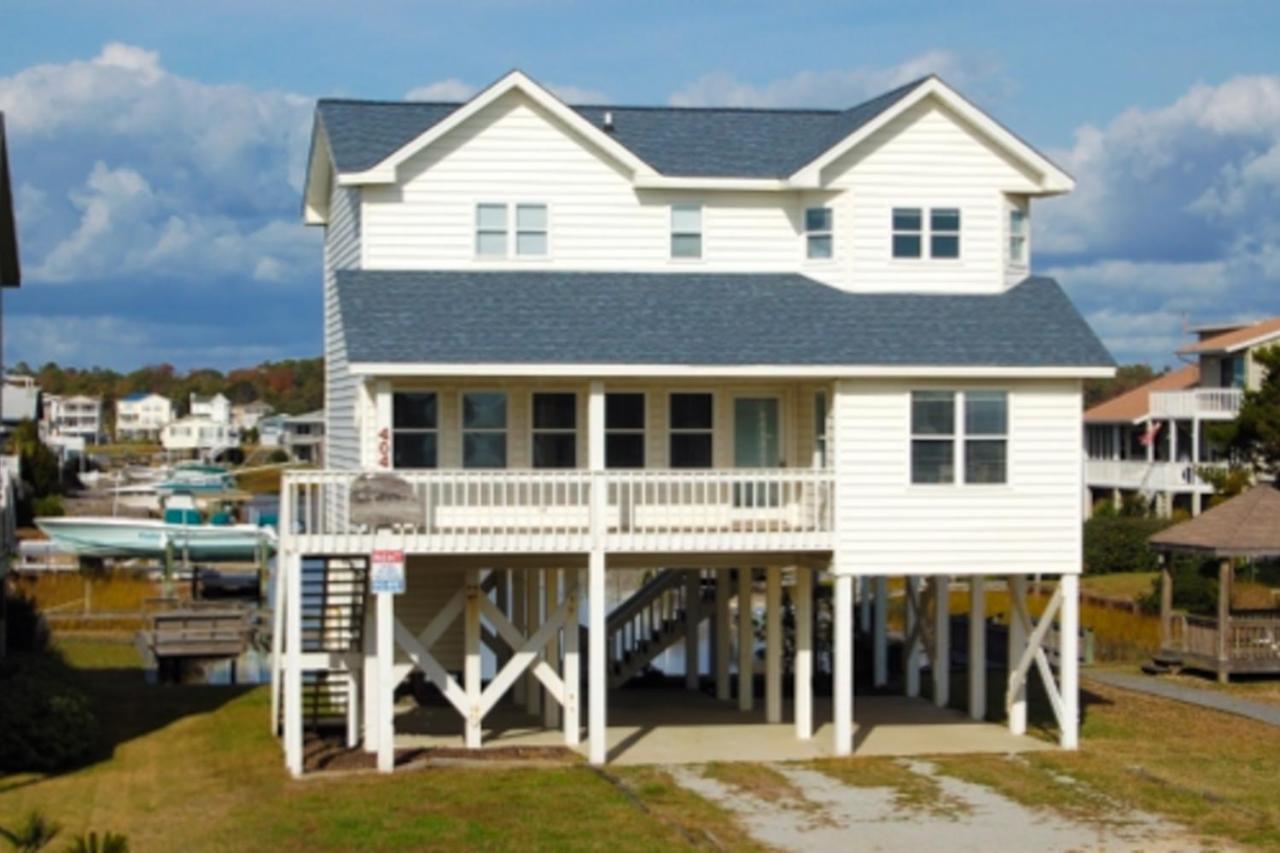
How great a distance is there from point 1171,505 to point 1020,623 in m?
40.4

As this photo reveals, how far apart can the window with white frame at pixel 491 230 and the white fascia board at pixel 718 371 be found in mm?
3553

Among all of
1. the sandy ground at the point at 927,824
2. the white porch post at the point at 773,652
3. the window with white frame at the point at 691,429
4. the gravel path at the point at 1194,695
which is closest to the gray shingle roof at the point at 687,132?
the window with white frame at the point at 691,429

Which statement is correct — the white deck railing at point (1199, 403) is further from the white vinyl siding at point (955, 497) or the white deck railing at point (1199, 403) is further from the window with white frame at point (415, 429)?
the window with white frame at point (415, 429)

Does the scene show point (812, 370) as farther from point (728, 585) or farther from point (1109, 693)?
point (1109, 693)

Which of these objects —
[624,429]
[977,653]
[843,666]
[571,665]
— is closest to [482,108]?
[624,429]

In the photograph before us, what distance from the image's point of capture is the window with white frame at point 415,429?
1235 inches

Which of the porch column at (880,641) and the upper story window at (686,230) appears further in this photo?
the porch column at (880,641)

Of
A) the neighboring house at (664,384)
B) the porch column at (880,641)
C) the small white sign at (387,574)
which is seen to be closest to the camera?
the small white sign at (387,574)

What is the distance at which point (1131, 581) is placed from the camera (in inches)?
2354

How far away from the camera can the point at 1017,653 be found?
32.9 meters

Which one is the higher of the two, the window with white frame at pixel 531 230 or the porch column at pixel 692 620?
the window with white frame at pixel 531 230

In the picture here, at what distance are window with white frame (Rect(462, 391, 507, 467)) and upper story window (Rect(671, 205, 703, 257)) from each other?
3.91m

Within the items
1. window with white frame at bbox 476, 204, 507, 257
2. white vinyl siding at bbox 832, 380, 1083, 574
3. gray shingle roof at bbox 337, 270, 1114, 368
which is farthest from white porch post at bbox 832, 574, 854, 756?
window with white frame at bbox 476, 204, 507, 257

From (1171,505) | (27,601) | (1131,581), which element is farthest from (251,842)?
(1171,505)
